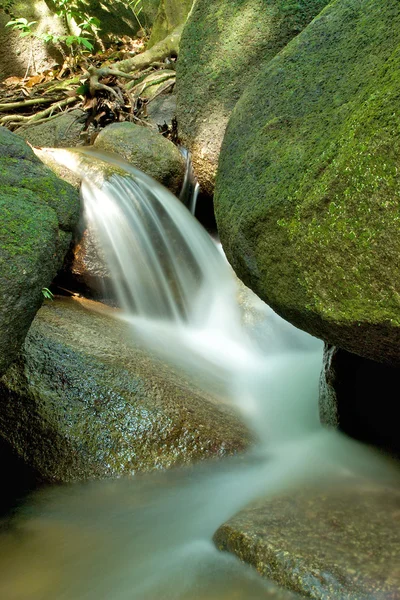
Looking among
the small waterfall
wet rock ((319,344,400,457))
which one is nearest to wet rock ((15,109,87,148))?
the small waterfall

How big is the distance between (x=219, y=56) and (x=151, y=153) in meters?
1.23

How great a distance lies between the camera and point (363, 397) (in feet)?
8.50

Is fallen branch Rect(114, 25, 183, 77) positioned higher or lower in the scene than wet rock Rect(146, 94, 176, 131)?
higher

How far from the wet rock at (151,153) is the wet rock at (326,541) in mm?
4479

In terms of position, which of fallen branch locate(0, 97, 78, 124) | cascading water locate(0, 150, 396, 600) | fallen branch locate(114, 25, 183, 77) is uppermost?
fallen branch locate(114, 25, 183, 77)

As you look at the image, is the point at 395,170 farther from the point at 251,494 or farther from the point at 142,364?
the point at 142,364

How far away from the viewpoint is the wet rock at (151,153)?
237 inches

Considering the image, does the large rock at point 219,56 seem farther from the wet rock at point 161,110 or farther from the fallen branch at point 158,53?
the fallen branch at point 158,53

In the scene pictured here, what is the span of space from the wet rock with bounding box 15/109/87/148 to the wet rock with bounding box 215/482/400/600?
660cm

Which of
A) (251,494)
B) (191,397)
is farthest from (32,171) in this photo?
(251,494)

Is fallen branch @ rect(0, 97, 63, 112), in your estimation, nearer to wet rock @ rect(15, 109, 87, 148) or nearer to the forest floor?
the forest floor

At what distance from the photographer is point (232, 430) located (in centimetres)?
290

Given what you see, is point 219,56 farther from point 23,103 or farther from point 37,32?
point 37,32

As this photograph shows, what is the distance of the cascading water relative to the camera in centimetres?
186
